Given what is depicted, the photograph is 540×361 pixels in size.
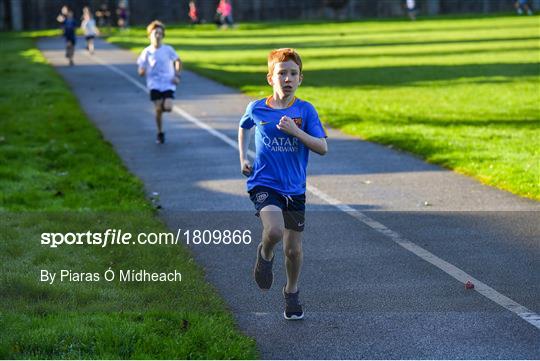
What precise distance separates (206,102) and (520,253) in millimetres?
17217

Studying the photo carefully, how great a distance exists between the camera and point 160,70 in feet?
64.7

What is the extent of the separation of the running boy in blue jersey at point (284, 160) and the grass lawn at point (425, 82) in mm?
5923

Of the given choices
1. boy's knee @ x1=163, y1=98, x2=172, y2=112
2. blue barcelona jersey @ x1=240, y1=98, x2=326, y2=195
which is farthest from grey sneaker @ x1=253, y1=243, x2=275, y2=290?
boy's knee @ x1=163, y1=98, x2=172, y2=112

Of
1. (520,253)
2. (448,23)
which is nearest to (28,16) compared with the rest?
(448,23)

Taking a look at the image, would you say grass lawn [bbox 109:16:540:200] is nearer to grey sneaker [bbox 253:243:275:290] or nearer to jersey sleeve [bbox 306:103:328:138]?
grey sneaker [bbox 253:243:275:290]

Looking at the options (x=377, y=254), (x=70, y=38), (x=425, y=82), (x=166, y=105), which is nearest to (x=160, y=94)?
(x=166, y=105)

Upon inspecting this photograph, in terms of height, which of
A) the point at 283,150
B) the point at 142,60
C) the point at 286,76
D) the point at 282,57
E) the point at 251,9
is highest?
the point at 282,57

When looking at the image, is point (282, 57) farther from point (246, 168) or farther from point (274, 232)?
point (274, 232)

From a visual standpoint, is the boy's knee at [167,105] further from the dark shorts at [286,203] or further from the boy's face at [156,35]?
the dark shorts at [286,203]

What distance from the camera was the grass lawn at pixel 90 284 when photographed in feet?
24.0

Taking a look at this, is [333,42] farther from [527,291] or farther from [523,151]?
[527,291]

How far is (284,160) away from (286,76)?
549 millimetres

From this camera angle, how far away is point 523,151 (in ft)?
57.0

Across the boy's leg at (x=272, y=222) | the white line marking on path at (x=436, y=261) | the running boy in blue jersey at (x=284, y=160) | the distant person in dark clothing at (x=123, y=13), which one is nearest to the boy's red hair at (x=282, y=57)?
the running boy in blue jersey at (x=284, y=160)
